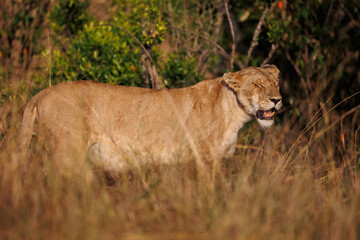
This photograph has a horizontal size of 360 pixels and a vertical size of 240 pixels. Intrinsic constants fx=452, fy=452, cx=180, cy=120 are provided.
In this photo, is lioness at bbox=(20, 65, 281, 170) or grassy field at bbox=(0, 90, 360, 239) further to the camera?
lioness at bbox=(20, 65, 281, 170)

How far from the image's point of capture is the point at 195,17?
8938mm

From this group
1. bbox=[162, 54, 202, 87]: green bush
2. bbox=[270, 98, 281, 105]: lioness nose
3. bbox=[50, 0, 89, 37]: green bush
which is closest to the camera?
bbox=[270, 98, 281, 105]: lioness nose

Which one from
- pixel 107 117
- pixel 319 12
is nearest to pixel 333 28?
pixel 319 12

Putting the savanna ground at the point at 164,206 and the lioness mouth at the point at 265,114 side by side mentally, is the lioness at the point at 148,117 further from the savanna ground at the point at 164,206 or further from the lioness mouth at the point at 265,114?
the savanna ground at the point at 164,206

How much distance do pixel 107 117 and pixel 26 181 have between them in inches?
48.2

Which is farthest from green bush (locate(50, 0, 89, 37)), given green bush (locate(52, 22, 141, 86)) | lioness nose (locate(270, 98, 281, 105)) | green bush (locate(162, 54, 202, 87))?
lioness nose (locate(270, 98, 281, 105))

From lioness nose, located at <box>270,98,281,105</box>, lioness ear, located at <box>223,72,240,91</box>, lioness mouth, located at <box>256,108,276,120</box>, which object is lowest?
lioness mouth, located at <box>256,108,276,120</box>

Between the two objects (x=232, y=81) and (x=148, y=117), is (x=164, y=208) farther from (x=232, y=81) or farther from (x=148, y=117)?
(x=232, y=81)

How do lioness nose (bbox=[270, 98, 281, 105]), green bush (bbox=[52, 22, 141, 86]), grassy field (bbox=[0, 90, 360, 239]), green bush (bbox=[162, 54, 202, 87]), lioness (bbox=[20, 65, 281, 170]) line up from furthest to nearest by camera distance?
green bush (bbox=[162, 54, 202, 87])
green bush (bbox=[52, 22, 141, 86])
lioness nose (bbox=[270, 98, 281, 105])
lioness (bbox=[20, 65, 281, 170])
grassy field (bbox=[0, 90, 360, 239])

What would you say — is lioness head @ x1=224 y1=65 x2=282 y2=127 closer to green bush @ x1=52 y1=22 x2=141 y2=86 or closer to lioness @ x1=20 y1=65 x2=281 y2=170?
lioness @ x1=20 y1=65 x2=281 y2=170

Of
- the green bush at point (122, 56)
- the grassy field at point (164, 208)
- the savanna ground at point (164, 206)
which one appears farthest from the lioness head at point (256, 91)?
the green bush at point (122, 56)

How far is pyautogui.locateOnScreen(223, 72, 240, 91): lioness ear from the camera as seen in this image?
4.69 metres

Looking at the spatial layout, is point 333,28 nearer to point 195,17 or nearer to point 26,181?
point 195,17

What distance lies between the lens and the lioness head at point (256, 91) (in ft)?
15.2
